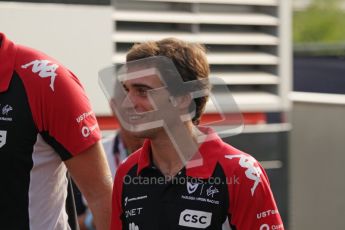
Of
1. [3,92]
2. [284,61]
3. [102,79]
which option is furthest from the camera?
[284,61]

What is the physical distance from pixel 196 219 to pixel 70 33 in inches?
74.3

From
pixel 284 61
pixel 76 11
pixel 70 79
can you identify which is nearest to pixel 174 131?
pixel 70 79

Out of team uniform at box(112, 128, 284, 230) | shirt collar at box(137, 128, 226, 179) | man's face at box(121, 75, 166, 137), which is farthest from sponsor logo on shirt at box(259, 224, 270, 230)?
man's face at box(121, 75, 166, 137)

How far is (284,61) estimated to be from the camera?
562 centimetres

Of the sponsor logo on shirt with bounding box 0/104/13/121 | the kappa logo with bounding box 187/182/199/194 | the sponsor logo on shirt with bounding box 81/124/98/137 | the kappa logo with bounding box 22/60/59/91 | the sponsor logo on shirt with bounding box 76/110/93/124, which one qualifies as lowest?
the kappa logo with bounding box 187/182/199/194

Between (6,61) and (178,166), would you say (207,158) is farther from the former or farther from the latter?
(6,61)

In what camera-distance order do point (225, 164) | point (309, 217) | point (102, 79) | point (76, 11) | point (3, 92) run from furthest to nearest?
point (309, 217) → point (76, 11) → point (102, 79) → point (3, 92) → point (225, 164)

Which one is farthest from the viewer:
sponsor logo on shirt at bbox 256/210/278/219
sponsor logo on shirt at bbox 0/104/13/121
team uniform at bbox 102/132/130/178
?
team uniform at bbox 102/132/130/178

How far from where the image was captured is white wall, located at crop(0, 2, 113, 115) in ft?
13.9

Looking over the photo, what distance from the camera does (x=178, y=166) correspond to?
2.89m

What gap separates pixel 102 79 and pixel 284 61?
2.46 m

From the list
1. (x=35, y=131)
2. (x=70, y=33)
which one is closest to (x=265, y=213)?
(x=35, y=131)

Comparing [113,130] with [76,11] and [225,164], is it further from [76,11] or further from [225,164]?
[225,164]

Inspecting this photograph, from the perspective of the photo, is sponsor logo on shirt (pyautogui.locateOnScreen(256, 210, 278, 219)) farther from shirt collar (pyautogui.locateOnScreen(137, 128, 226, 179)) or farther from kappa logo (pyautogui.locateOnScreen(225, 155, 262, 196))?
shirt collar (pyautogui.locateOnScreen(137, 128, 226, 179))
